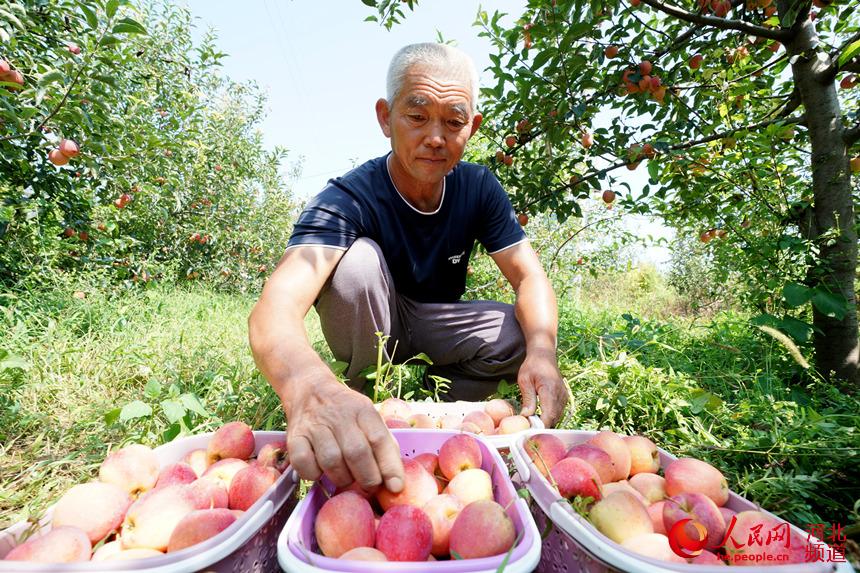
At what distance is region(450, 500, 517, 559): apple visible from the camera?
30.7 inches

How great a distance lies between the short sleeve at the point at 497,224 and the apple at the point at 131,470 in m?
1.67

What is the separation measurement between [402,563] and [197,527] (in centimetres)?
41

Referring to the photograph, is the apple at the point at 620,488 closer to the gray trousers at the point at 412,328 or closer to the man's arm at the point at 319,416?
the man's arm at the point at 319,416

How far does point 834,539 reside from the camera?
876 mm

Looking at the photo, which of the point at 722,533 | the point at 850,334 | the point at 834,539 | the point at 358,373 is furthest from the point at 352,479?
the point at 850,334

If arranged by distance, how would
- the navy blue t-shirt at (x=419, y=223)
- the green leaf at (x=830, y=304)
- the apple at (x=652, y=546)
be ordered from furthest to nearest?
the green leaf at (x=830, y=304)
the navy blue t-shirt at (x=419, y=223)
the apple at (x=652, y=546)

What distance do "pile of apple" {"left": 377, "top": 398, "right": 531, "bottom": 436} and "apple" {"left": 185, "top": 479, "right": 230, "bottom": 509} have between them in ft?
1.53

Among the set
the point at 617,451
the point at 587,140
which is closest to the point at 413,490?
the point at 617,451

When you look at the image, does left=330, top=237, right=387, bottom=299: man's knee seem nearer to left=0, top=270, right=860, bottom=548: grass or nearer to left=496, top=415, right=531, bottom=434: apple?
left=0, top=270, right=860, bottom=548: grass

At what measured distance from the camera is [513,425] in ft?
4.60

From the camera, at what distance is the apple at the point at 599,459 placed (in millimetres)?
1047

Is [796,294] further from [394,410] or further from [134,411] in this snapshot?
[134,411]

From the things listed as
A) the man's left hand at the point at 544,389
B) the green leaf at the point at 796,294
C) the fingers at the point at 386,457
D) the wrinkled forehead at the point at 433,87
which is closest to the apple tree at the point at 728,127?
the green leaf at the point at 796,294

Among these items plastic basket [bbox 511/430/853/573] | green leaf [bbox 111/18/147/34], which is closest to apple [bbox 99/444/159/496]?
plastic basket [bbox 511/430/853/573]
